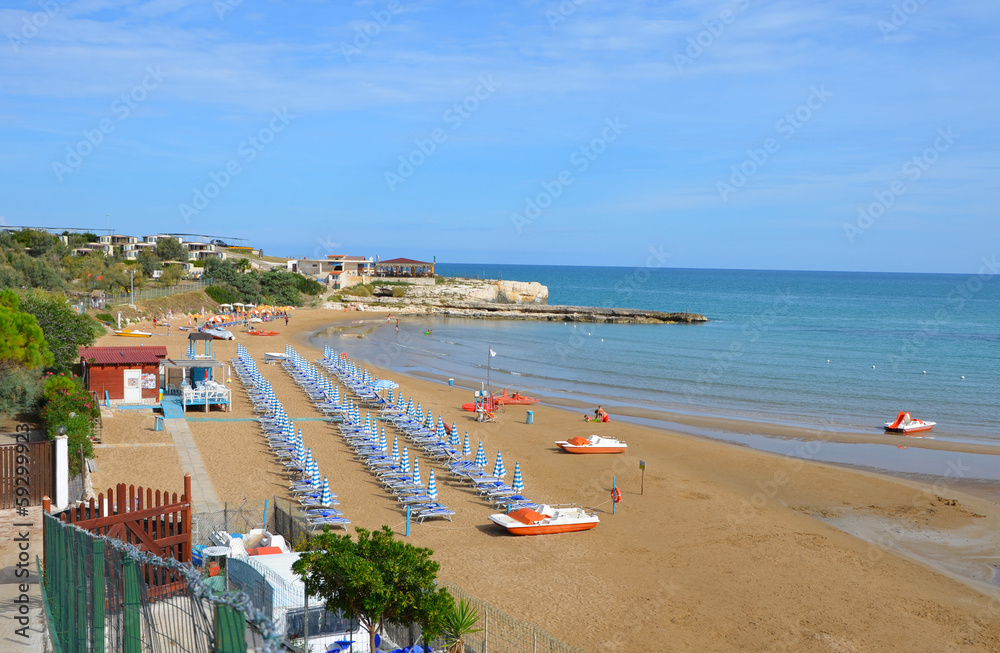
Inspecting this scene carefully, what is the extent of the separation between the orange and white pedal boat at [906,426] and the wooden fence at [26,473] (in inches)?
1138

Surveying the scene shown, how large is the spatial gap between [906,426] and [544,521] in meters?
20.2

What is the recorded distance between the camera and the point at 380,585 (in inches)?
319

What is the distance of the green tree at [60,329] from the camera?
2439cm

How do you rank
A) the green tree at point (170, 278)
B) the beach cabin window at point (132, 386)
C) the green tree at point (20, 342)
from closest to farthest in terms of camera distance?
the green tree at point (20, 342)
the beach cabin window at point (132, 386)
the green tree at point (170, 278)

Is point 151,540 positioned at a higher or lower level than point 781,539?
higher

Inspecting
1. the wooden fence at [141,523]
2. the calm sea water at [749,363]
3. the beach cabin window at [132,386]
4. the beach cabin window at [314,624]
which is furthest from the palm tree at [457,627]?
the calm sea water at [749,363]

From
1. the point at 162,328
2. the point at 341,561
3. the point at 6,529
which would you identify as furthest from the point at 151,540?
the point at 162,328

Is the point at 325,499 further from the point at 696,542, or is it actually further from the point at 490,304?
the point at 490,304

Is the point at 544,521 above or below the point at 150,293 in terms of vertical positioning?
below

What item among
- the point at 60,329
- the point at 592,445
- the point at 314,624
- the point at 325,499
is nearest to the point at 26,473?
the point at 325,499

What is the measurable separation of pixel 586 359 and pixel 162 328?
97.3 ft

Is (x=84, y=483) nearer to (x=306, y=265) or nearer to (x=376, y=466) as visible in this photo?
(x=376, y=466)

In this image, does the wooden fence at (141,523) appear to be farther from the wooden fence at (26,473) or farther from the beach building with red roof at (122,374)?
the beach building with red roof at (122,374)

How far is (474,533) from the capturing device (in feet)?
55.1
